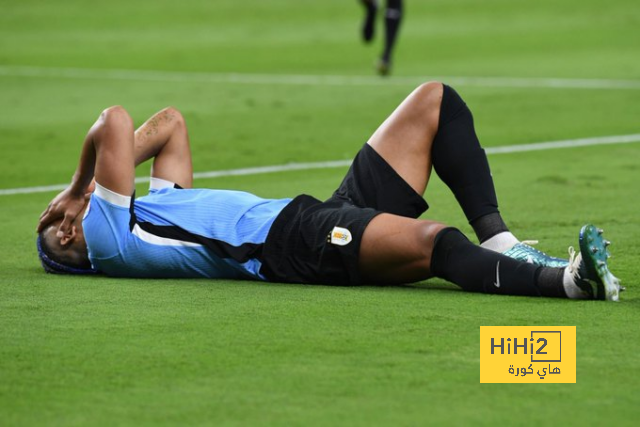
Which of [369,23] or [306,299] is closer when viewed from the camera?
[306,299]

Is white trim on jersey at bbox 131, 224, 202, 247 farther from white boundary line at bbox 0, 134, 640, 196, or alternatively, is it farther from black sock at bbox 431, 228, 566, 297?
white boundary line at bbox 0, 134, 640, 196

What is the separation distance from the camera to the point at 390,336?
15.3ft

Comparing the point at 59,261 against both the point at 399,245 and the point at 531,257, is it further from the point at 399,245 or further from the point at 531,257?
the point at 531,257

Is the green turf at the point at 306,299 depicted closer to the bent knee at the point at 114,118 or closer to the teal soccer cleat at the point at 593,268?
the teal soccer cleat at the point at 593,268

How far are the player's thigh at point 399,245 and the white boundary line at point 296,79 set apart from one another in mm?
9349

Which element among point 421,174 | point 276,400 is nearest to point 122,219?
point 421,174

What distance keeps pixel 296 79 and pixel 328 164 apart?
6.04 metres

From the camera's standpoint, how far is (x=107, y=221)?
5.58m

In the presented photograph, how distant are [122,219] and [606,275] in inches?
77.6

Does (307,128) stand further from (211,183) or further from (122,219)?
(122,219)

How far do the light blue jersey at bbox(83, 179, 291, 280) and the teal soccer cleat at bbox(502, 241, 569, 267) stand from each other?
956 millimetres

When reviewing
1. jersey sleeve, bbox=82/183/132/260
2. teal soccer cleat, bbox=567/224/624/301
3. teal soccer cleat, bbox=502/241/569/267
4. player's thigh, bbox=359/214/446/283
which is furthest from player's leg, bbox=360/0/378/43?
teal soccer cleat, bbox=567/224/624/301

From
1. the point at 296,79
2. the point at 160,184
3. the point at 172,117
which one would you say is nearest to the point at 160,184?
the point at 160,184

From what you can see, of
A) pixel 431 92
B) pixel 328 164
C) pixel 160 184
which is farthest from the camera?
pixel 328 164
